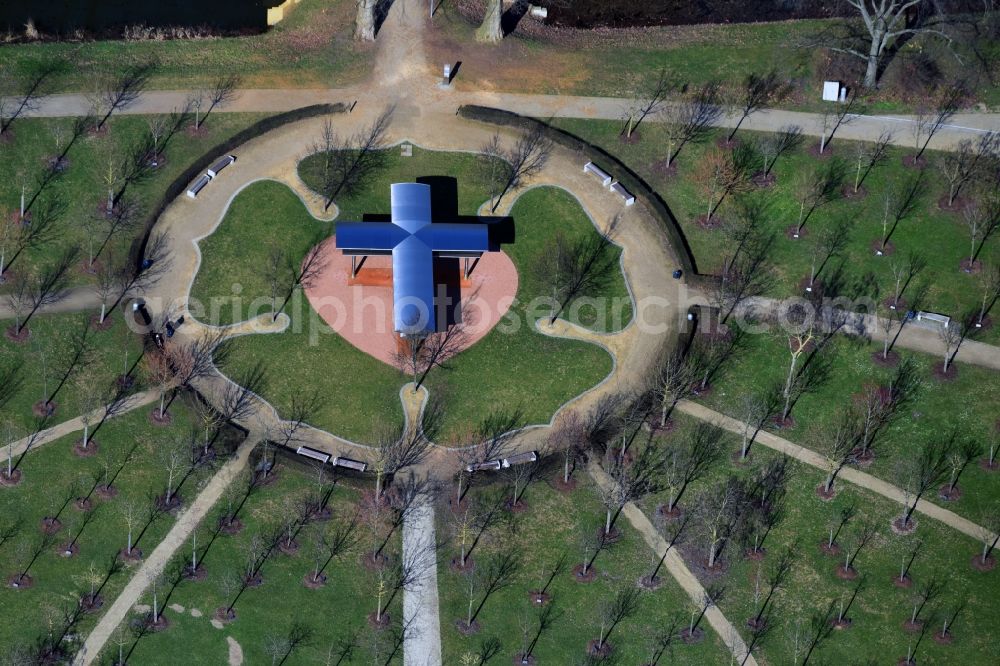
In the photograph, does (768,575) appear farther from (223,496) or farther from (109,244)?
(109,244)

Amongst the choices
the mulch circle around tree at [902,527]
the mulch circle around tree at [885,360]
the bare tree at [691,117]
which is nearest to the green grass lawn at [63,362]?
the bare tree at [691,117]

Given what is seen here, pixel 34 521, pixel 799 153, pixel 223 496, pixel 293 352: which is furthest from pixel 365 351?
pixel 799 153

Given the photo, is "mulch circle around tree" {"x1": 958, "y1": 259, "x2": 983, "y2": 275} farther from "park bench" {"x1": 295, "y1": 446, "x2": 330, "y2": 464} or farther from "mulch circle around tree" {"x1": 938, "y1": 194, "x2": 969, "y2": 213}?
"park bench" {"x1": 295, "y1": 446, "x2": 330, "y2": 464}

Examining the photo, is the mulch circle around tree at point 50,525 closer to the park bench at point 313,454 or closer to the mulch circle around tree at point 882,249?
the park bench at point 313,454

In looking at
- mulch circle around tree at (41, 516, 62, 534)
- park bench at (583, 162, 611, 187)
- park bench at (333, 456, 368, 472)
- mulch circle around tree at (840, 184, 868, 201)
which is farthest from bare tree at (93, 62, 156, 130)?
mulch circle around tree at (840, 184, 868, 201)

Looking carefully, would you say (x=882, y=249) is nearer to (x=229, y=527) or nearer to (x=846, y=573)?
(x=846, y=573)
